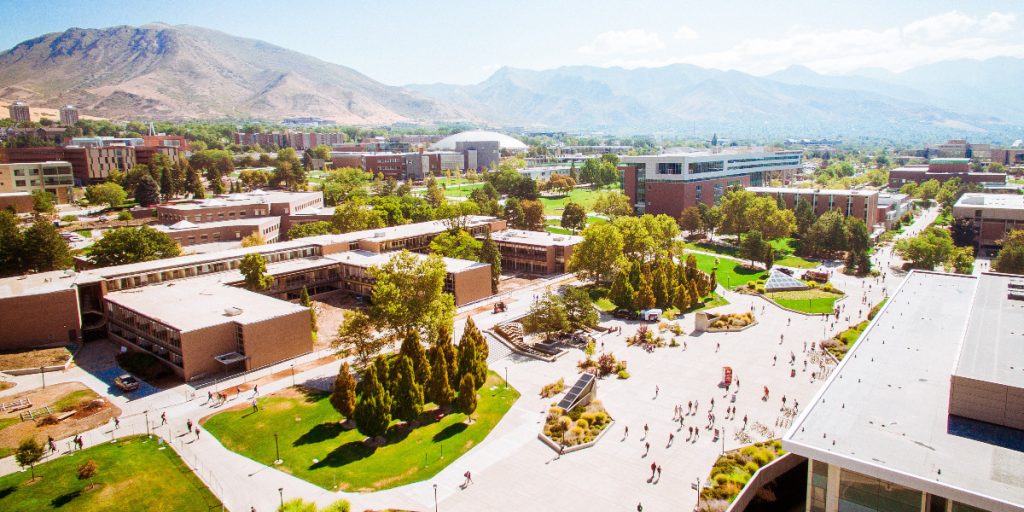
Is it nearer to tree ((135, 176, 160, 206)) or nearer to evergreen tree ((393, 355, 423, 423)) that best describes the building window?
evergreen tree ((393, 355, 423, 423))

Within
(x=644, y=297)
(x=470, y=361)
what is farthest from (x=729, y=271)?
(x=470, y=361)

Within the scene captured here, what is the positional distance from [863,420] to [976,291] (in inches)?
857

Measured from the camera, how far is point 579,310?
1961 inches

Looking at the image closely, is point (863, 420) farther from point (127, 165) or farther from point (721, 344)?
point (127, 165)

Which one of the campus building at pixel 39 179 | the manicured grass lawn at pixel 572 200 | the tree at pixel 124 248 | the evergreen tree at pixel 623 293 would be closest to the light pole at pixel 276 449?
the evergreen tree at pixel 623 293

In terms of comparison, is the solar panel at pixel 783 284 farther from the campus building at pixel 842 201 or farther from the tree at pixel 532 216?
the tree at pixel 532 216

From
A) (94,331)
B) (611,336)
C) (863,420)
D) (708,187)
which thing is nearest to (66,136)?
(94,331)

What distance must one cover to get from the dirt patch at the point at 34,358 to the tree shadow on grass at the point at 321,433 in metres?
21.8

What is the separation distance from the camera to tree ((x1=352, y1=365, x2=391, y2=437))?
Result: 30.7 metres

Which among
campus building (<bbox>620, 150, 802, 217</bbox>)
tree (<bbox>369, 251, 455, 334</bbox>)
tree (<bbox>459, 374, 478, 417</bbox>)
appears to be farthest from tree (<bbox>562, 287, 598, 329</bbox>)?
campus building (<bbox>620, 150, 802, 217</bbox>)

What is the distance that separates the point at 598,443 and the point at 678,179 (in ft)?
260

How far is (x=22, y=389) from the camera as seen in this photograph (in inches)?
1500

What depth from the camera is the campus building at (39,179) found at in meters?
99.2

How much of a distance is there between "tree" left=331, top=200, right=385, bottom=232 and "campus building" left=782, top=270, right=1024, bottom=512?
6216cm
